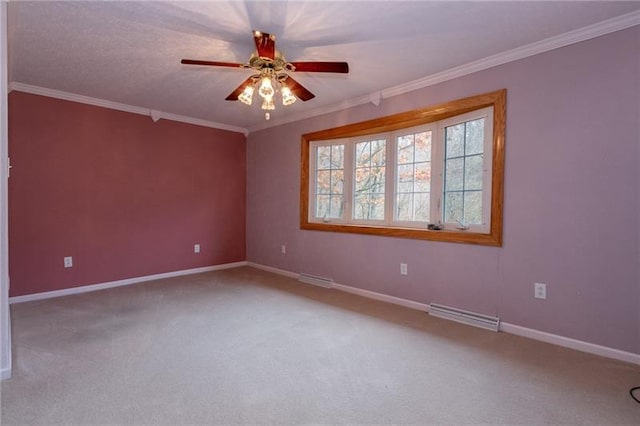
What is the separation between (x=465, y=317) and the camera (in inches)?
113

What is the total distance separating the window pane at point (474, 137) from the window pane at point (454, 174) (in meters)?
0.13

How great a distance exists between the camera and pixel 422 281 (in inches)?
127

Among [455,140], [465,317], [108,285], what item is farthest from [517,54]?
[108,285]

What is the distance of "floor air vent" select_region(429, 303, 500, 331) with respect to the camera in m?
2.71

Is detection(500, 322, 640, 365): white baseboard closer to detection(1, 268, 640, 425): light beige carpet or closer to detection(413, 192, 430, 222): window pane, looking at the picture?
detection(1, 268, 640, 425): light beige carpet

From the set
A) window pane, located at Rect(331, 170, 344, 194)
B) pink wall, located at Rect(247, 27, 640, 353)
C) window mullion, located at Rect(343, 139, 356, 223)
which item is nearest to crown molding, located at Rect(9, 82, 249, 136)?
window pane, located at Rect(331, 170, 344, 194)

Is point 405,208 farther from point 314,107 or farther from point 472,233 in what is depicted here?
point 314,107

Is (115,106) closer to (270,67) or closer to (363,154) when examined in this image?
(270,67)

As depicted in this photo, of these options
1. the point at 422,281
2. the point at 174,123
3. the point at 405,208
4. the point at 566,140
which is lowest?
the point at 422,281

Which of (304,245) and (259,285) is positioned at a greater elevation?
(304,245)

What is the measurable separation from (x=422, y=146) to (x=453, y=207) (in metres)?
0.75

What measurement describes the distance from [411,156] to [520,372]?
87.5 inches

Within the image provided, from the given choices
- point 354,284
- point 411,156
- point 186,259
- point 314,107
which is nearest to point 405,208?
point 411,156

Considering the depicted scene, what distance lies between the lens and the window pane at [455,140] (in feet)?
10.1
